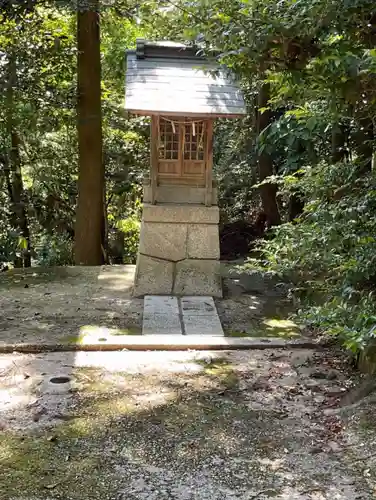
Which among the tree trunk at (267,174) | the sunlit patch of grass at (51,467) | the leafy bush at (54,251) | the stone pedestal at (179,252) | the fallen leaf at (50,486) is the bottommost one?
the leafy bush at (54,251)

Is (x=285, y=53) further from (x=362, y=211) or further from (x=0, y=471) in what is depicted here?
(x=0, y=471)

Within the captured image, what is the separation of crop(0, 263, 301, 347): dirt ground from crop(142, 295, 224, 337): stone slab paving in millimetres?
105

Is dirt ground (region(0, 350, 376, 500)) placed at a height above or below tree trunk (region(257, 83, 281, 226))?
below

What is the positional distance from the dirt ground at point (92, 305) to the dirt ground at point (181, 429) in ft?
2.34

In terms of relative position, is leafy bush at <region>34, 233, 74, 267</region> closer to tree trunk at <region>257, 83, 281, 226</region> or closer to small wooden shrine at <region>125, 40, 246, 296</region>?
tree trunk at <region>257, 83, 281, 226</region>

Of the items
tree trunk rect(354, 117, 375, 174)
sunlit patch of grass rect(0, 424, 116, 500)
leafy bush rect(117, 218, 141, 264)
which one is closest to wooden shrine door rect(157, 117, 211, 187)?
tree trunk rect(354, 117, 375, 174)

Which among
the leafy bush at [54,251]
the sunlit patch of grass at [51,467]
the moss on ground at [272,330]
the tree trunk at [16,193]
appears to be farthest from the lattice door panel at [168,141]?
the leafy bush at [54,251]

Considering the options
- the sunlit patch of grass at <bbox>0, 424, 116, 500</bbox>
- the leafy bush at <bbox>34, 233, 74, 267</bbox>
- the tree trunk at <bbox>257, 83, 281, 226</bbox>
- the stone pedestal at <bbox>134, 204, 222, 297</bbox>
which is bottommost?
the leafy bush at <bbox>34, 233, 74, 267</bbox>

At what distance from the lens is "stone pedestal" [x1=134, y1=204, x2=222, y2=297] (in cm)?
625

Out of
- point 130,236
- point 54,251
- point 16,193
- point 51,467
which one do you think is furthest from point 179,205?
point 130,236

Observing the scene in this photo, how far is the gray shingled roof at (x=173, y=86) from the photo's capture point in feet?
18.6

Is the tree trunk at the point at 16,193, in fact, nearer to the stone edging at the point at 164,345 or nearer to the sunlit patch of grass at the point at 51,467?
the stone edging at the point at 164,345

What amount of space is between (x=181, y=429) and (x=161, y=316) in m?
2.40

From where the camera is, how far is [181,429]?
298 cm
